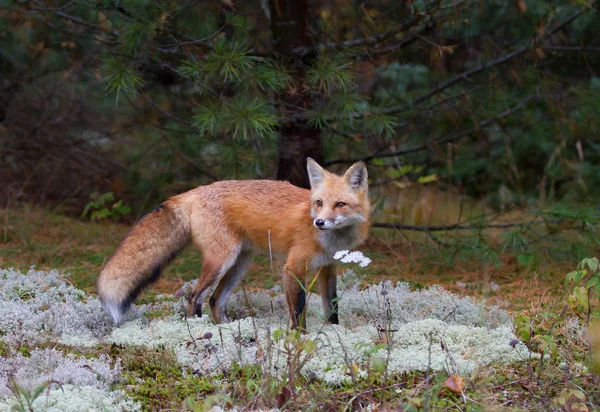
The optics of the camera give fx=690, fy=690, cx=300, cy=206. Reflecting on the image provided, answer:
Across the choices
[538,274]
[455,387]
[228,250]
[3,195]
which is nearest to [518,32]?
[538,274]

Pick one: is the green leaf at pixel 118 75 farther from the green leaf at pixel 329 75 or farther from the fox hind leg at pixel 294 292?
the fox hind leg at pixel 294 292

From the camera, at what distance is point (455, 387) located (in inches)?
128

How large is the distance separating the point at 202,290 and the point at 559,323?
7.25 ft

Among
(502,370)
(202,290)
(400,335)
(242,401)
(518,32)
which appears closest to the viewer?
(242,401)

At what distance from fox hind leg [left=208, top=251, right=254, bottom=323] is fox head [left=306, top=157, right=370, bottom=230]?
0.78m

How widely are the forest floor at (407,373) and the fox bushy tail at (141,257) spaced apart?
33cm

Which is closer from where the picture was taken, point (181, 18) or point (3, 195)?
point (181, 18)

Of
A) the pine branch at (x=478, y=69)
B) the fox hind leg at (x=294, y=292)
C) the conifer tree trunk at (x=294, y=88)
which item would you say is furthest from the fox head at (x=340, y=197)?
the pine branch at (x=478, y=69)

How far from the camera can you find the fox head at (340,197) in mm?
4254

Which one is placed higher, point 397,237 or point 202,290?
point 202,290

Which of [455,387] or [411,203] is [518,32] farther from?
[455,387]

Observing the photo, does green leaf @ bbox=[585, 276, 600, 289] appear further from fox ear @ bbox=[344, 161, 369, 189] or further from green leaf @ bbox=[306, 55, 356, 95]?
green leaf @ bbox=[306, 55, 356, 95]

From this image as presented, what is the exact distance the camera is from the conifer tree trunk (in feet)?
18.6

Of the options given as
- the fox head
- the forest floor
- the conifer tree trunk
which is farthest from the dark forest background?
the fox head
